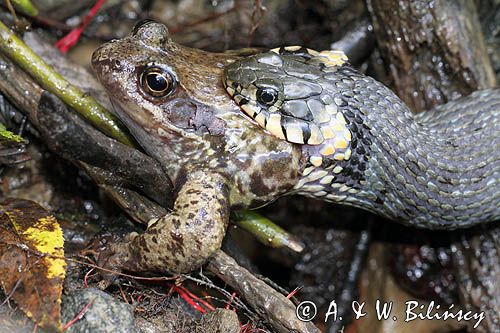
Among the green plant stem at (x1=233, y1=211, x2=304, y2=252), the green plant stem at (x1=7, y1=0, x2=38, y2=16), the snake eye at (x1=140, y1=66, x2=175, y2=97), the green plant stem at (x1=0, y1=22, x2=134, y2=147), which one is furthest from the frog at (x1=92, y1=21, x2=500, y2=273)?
the green plant stem at (x1=7, y1=0, x2=38, y2=16)

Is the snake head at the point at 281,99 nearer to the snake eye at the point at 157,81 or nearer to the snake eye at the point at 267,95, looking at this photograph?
the snake eye at the point at 267,95

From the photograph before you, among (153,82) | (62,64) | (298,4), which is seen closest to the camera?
(153,82)

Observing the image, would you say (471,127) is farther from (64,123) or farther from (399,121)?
(64,123)

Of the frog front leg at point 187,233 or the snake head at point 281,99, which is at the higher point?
the snake head at point 281,99

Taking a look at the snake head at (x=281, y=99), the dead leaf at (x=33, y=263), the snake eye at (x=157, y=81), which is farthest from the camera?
the snake head at (x=281, y=99)

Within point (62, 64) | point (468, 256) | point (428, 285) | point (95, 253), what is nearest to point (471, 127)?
point (468, 256)

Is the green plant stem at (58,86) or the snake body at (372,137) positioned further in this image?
the green plant stem at (58,86)

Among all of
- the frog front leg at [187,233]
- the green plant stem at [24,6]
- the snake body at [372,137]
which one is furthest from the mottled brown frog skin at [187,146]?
the green plant stem at [24,6]
